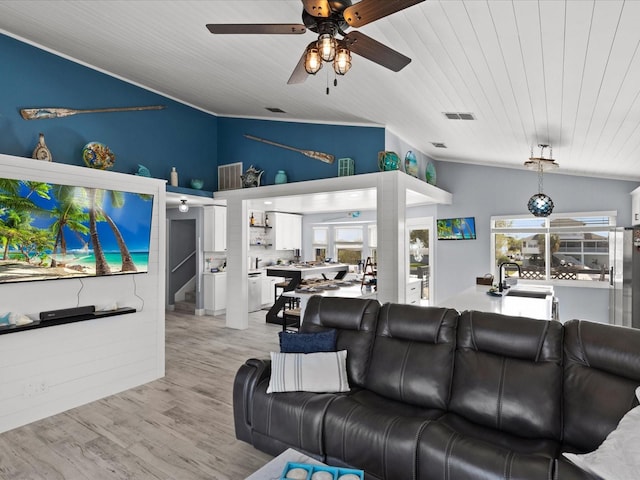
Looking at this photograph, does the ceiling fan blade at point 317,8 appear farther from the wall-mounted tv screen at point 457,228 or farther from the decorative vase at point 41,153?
the wall-mounted tv screen at point 457,228

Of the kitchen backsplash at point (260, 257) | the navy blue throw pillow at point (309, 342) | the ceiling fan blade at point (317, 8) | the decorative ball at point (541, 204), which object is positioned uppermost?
the ceiling fan blade at point (317, 8)

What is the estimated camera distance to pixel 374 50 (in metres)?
2.09

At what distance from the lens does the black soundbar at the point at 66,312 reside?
3.33 meters

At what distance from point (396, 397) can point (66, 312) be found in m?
3.07

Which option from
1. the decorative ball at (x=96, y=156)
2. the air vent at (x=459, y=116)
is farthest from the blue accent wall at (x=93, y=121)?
the air vent at (x=459, y=116)

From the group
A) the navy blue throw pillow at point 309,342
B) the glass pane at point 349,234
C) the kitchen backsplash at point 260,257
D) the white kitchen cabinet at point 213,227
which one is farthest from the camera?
the glass pane at point 349,234

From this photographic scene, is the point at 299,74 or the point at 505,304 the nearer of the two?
the point at 299,74

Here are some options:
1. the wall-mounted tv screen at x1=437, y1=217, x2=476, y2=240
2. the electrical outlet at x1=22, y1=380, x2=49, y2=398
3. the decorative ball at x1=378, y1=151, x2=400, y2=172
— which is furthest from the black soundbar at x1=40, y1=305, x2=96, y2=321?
the wall-mounted tv screen at x1=437, y1=217, x2=476, y2=240

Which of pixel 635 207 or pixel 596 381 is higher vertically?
pixel 635 207

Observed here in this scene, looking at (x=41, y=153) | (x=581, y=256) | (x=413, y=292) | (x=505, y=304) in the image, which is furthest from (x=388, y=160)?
(x=41, y=153)

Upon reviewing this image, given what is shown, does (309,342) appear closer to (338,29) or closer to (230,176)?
(338,29)

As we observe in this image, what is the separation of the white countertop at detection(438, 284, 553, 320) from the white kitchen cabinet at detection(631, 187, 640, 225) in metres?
2.02

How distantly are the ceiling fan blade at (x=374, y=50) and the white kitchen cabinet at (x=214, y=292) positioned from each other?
6.04 metres

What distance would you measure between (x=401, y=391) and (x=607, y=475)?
3.81 ft
